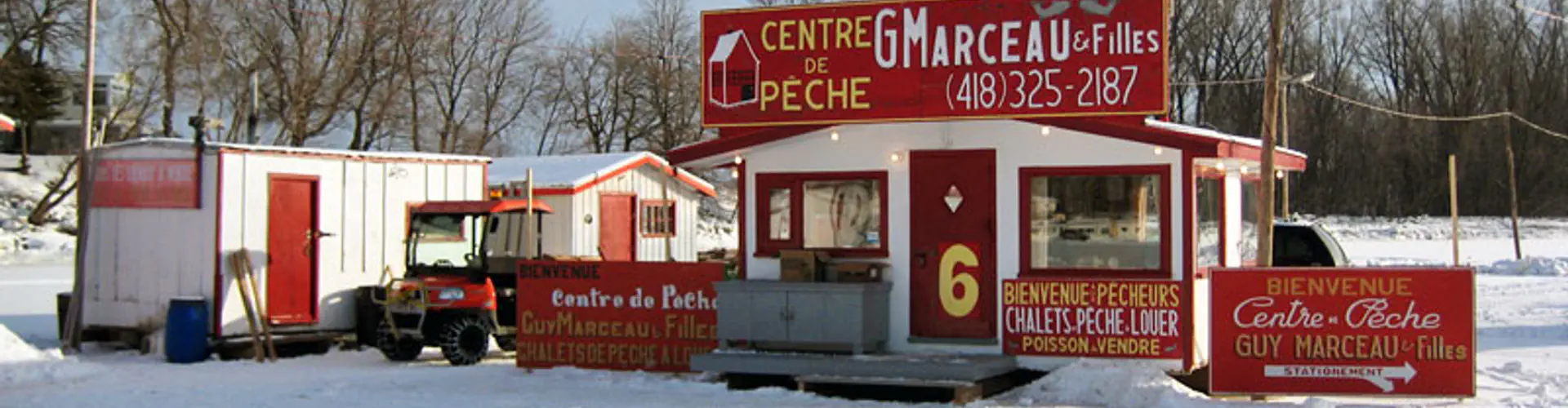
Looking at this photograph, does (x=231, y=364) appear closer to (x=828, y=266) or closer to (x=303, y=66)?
(x=828, y=266)

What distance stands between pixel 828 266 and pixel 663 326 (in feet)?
6.22

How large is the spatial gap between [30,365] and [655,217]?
19131 mm

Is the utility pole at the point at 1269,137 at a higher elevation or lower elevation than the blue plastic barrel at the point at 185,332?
higher

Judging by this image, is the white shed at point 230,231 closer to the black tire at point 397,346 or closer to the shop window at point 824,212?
the black tire at point 397,346

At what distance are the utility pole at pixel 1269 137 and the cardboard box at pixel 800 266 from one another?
4015mm

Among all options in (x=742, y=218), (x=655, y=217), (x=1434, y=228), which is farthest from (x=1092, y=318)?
(x=1434, y=228)

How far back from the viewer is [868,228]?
1390 centimetres

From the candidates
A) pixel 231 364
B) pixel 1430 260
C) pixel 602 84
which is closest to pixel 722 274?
pixel 231 364

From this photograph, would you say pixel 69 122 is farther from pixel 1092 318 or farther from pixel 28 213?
pixel 1092 318

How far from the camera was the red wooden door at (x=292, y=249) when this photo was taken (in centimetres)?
1731

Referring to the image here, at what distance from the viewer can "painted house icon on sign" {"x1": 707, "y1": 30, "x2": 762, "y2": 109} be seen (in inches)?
554

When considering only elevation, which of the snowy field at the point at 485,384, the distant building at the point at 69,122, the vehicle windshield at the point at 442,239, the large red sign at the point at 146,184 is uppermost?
the distant building at the point at 69,122

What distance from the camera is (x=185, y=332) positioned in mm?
16500

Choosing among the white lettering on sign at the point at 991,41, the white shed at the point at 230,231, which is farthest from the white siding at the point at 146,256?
the white lettering on sign at the point at 991,41
